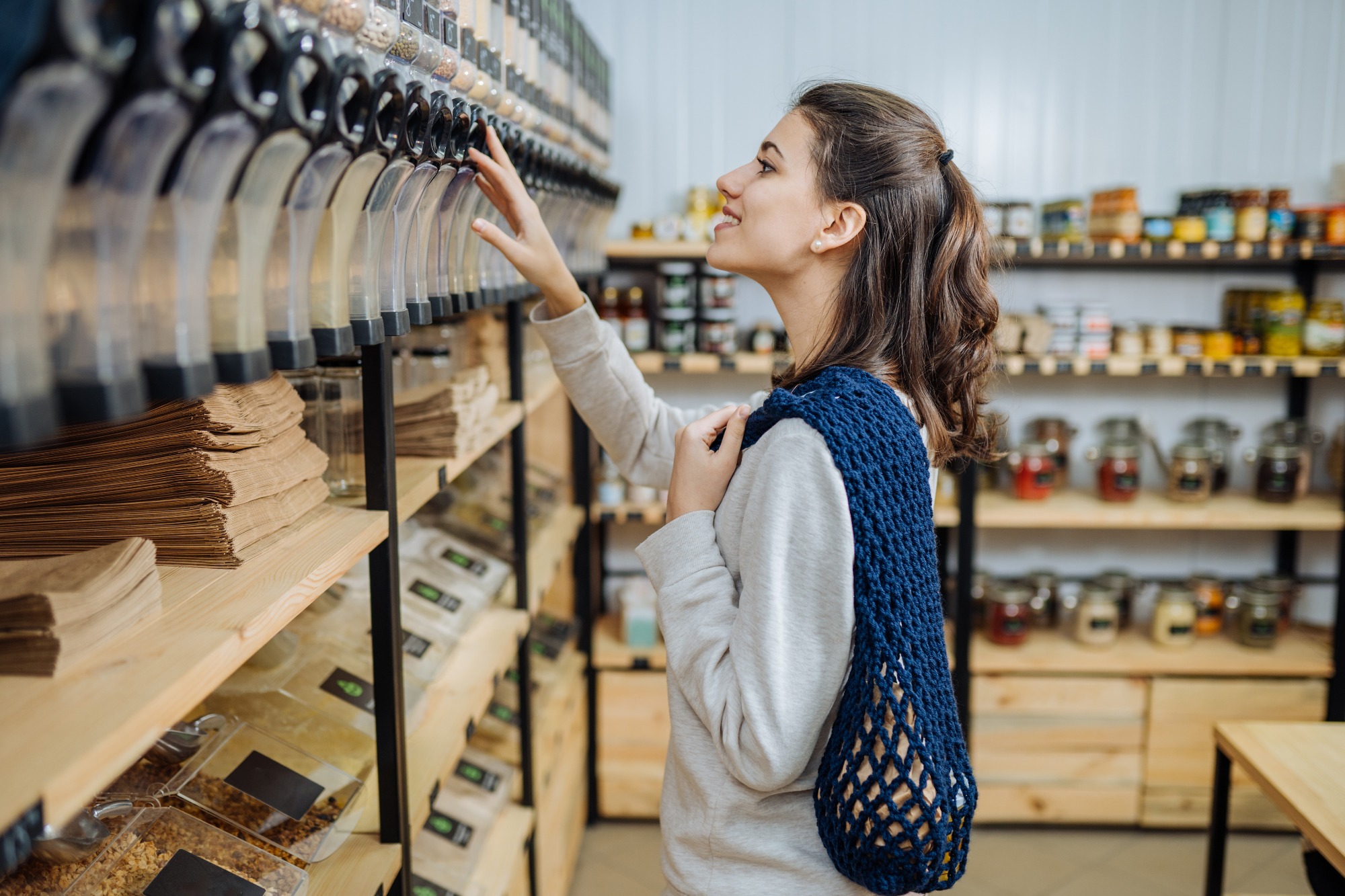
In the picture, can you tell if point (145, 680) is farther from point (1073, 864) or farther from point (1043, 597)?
point (1043, 597)

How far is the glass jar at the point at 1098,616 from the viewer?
11.5ft

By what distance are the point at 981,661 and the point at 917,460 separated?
8.19 ft

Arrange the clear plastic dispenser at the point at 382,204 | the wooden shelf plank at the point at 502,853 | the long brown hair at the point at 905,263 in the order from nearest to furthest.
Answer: the clear plastic dispenser at the point at 382,204
the long brown hair at the point at 905,263
the wooden shelf plank at the point at 502,853

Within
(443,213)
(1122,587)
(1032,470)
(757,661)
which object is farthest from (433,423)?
(1122,587)

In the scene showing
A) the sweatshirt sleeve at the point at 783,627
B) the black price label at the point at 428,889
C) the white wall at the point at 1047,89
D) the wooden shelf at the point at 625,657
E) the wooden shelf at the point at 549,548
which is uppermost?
the white wall at the point at 1047,89

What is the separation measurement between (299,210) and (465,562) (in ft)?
4.88

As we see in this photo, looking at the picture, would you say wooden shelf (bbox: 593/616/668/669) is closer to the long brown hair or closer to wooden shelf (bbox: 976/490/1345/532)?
wooden shelf (bbox: 976/490/1345/532)

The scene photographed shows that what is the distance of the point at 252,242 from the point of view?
2.69 ft

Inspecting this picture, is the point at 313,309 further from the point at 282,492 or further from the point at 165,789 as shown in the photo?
the point at 165,789

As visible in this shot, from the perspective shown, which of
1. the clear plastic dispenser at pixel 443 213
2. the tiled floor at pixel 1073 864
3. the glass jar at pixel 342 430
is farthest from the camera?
the tiled floor at pixel 1073 864

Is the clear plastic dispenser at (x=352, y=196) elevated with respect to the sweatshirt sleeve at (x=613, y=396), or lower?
elevated

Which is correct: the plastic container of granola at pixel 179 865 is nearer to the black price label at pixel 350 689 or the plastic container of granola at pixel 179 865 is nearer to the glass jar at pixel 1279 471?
the black price label at pixel 350 689

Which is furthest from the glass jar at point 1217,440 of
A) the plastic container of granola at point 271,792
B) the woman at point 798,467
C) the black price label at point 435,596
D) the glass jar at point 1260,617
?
the plastic container of granola at point 271,792

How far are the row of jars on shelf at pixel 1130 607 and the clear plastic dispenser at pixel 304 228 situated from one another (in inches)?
118
